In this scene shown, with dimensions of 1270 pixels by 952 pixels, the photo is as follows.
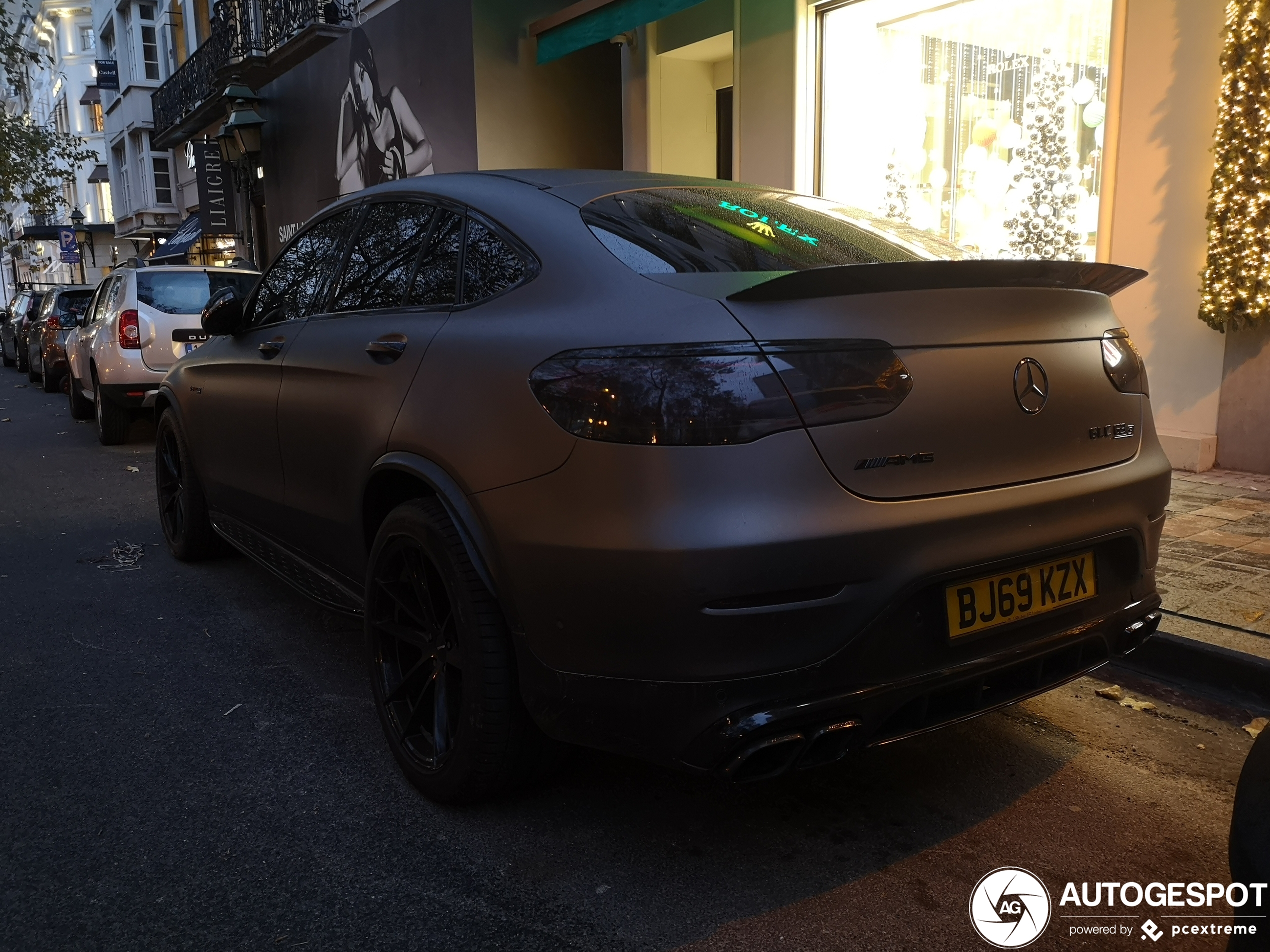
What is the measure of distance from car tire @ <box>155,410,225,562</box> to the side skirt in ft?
1.53

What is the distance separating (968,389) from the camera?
2.31 m

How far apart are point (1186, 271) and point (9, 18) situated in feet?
83.3

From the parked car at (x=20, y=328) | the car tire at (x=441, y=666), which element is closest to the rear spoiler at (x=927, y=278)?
the car tire at (x=441, y=666)

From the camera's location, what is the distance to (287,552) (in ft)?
12.6

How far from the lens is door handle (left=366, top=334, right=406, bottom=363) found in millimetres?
2928

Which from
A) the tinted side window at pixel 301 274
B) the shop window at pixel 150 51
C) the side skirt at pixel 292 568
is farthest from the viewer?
the shop window at pixel 150 51

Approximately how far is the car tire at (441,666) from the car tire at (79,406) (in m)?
11.0

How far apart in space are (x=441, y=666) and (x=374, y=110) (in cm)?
1402

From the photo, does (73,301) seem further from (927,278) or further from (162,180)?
(927,278)

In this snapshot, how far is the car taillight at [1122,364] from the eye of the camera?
2633 mm

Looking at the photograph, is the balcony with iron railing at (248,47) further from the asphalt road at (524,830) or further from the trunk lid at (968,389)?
the trunk lid at (968,389)

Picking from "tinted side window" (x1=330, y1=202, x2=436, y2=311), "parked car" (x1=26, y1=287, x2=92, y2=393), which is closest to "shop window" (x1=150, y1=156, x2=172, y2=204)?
"parked car" (x1=26, y1=287, x2=92, y2=393)

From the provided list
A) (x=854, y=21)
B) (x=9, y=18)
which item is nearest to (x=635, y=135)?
(x=854, y=21)

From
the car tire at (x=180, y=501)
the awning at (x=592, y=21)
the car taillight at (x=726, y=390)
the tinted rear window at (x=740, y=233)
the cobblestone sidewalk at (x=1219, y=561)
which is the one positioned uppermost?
the awning at (x=592, y=21)
